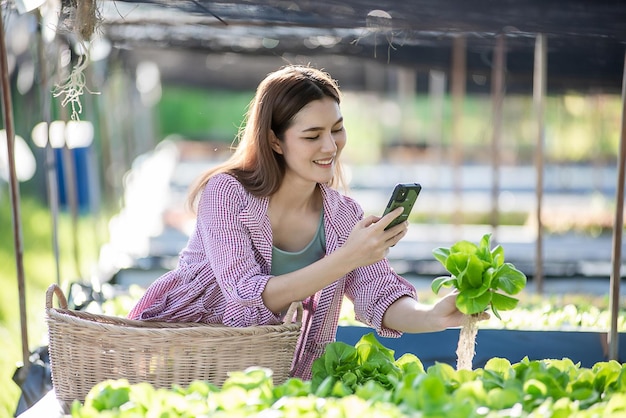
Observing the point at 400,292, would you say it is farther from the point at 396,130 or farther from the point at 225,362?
the point at 396,130

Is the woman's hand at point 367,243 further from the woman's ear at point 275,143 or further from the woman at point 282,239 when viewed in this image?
the woman's ear at point 275,143

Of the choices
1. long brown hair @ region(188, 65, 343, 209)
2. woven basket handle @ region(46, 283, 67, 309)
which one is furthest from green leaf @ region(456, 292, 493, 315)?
woven basket handle @ region(46, 283, 67, 309)

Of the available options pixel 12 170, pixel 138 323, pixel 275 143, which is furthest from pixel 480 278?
pixel 12 170

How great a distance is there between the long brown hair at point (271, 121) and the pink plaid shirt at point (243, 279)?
6 cm

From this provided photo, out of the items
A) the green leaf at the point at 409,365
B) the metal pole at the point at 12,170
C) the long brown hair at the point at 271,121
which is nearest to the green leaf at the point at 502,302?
the green leaf at the point at 409,365

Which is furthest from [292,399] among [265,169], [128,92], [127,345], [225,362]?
[128,92]

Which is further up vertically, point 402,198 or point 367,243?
point 402,198

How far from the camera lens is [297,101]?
Result: 2.24 metres

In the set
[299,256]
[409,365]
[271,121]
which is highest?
[271,121]

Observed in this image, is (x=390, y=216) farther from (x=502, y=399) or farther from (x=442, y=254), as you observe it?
(x=502, y=399)

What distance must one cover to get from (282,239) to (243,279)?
24 centimetres

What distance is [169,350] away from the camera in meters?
2.03

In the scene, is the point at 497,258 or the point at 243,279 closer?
the point at 497,258

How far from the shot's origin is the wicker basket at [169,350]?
2025mm
